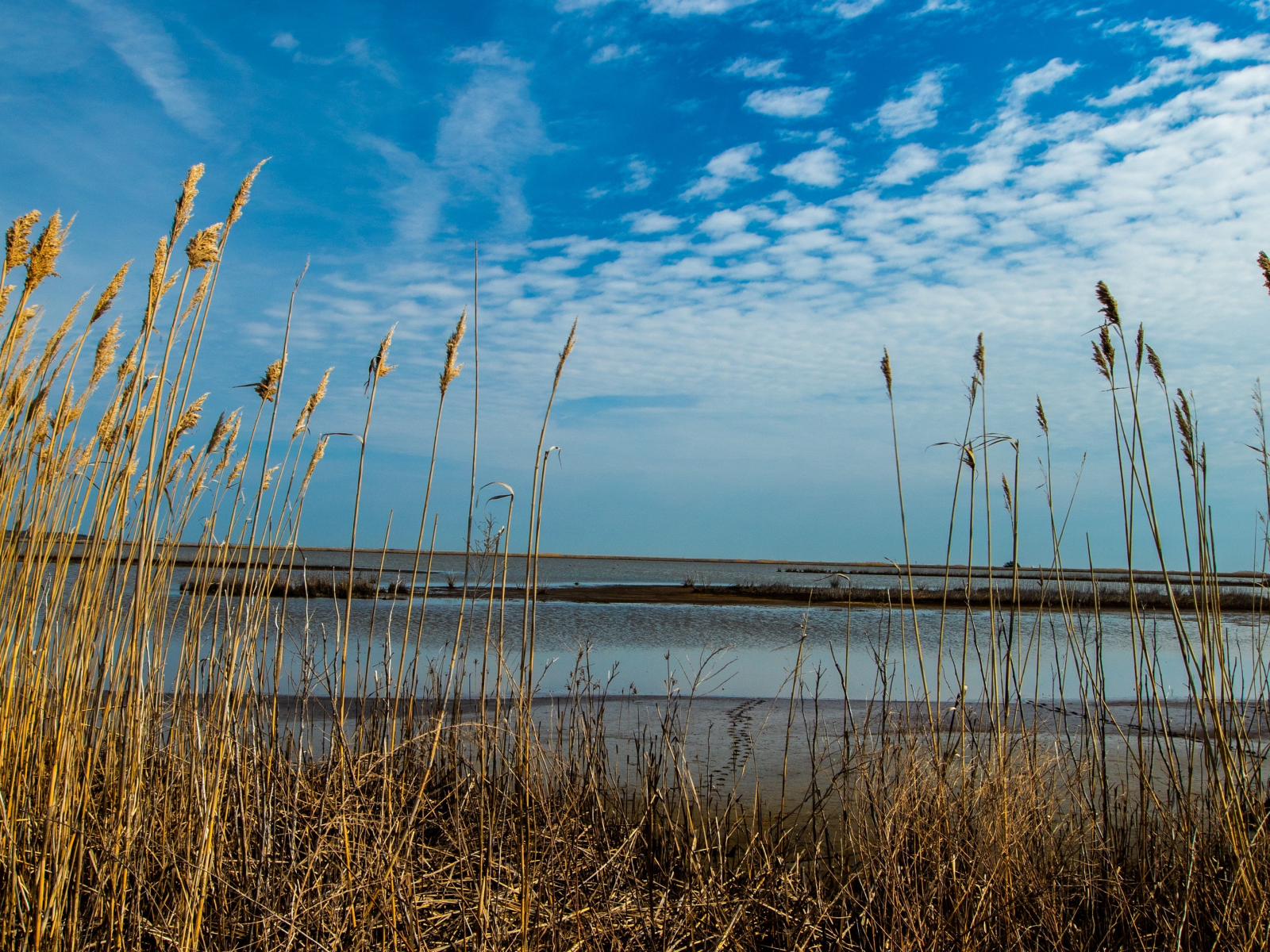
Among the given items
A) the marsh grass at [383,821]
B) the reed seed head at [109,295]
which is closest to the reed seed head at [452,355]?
the marsh grass at [383,821]

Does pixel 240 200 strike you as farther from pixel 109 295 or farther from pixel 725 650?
pixel 725 650

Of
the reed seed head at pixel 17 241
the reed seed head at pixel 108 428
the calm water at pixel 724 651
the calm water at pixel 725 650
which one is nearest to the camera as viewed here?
the reed seed head at pixel 17 241

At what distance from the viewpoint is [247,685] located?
9.76 feet

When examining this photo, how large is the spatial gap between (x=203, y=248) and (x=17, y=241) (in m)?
0.40

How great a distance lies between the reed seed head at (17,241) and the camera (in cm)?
194

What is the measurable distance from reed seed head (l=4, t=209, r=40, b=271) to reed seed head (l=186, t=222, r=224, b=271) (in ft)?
1.13

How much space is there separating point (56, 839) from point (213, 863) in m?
0.39

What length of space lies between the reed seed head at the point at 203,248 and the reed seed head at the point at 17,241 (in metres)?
0.34

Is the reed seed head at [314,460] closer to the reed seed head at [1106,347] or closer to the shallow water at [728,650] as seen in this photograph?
the shallow water at [728,650]

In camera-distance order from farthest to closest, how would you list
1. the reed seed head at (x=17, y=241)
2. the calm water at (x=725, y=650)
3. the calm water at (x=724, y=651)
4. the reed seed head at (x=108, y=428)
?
the calm water at (x=724, y=651)
the calm water at (x=725, y=650)
the reed seed head at (x=108, y=428)
the reed seed head at (x=17, y=241)

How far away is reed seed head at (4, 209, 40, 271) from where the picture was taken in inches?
76.3

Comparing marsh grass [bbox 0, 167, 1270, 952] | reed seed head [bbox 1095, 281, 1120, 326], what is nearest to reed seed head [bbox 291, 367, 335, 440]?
marsh grass [bbox 0, 167, 1270, 952]

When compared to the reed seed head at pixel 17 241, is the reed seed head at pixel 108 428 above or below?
below

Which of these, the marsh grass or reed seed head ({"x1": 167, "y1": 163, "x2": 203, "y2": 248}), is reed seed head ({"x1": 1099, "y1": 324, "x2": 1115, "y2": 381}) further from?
reed seed head ({"x1": 167, "y1": 163, "x2": 203, "y2": 248})
